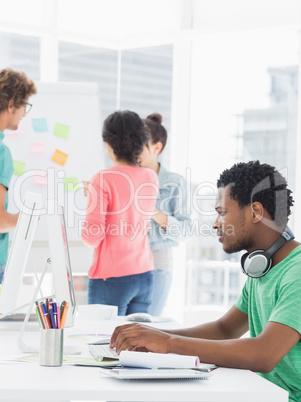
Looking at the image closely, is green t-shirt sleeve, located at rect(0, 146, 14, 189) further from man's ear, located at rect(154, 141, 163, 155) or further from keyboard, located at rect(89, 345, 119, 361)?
keyboard, located at rect(89, 345, 119, 361)

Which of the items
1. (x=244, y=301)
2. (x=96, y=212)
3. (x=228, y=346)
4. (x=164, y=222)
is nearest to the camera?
(x=228, y=346)

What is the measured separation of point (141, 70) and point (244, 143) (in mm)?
847

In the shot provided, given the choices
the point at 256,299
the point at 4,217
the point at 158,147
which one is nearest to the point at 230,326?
the point at 256,299

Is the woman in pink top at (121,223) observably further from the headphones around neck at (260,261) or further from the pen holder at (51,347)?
the pen holder at (51,347)

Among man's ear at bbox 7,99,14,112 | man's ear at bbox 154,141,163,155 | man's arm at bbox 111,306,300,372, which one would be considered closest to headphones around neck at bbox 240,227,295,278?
man's arm at bbox 111,306,300,372

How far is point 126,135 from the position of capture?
9.45 feet

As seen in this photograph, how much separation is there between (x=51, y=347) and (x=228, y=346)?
407mm

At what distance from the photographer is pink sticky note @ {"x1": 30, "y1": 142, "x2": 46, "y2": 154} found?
3584mm

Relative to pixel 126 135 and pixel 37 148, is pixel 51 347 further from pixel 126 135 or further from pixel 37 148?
pixel 37 148

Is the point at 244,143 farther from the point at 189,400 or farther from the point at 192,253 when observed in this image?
the point at 189,400

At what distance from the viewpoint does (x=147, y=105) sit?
4.06 metres

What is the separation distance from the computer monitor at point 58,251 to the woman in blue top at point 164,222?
1641 mm

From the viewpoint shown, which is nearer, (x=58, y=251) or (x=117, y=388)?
(x=117, y=388)

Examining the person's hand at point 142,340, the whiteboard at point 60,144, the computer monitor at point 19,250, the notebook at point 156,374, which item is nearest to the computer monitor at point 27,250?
the computer monitor at point 19,250
